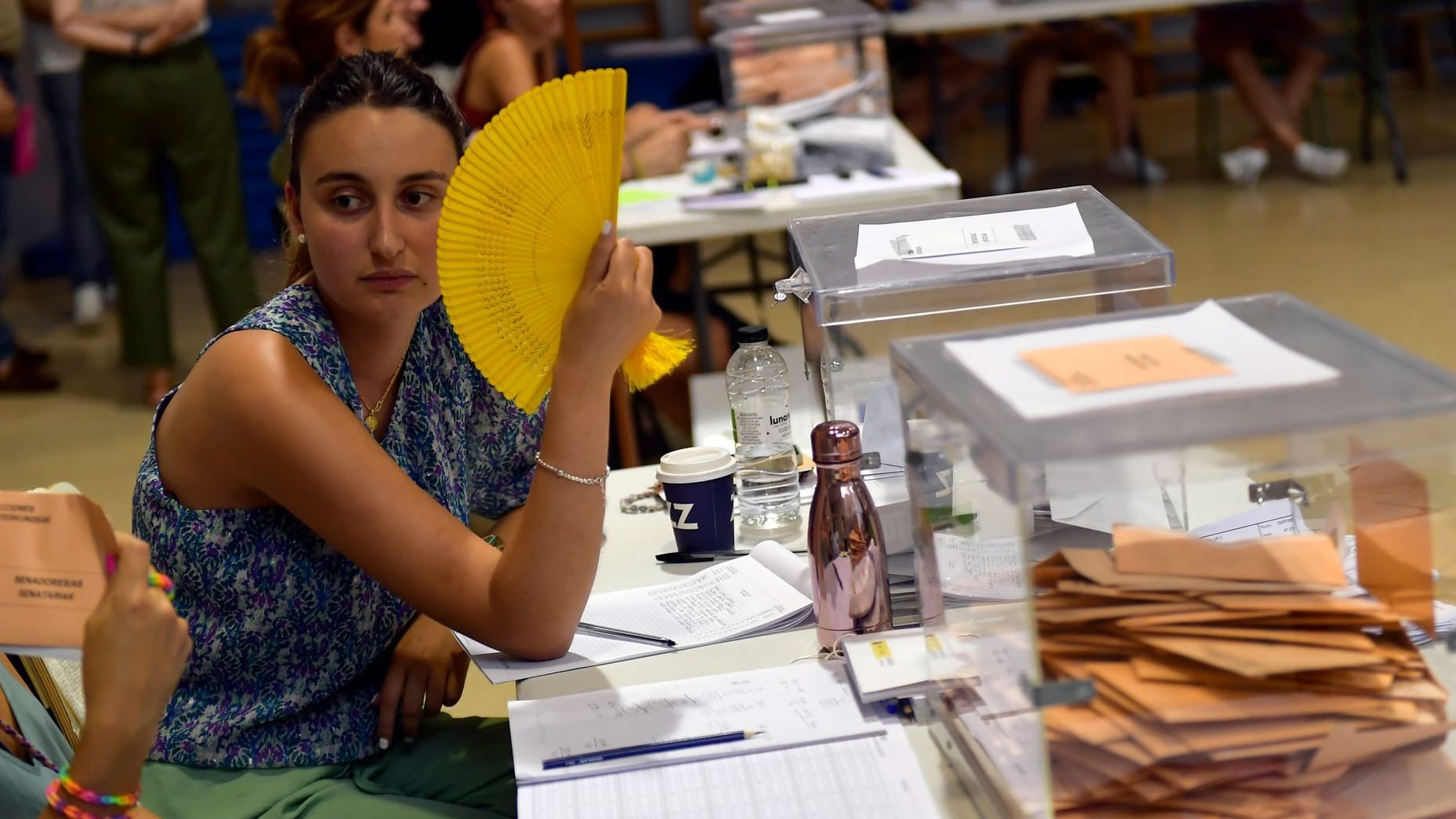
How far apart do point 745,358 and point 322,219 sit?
61 cm

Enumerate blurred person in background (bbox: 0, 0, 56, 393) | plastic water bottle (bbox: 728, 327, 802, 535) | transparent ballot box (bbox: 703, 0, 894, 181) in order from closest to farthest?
1. plastic water bottle (bbox: 728, 327, 802, 535)
2. transparent ballot box (bbox: 703, 0, 894, 181)
3. blurred person in background (bbox: 0, 0, 56, 393)

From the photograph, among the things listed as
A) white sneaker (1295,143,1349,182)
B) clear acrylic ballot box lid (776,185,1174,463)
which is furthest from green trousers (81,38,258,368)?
white sneaker (1295,143,1349,182)

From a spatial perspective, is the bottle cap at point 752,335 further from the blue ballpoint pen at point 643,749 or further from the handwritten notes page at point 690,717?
the blue ballpoint pen at point 643,749

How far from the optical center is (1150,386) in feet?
3.36

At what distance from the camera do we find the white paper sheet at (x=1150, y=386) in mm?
1014

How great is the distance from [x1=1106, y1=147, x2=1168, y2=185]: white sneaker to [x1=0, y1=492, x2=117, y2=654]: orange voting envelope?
630 centimetres

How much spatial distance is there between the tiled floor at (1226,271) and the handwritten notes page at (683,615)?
283 cm

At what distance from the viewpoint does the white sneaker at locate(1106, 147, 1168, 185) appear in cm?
679

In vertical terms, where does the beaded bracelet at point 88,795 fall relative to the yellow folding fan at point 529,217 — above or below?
below

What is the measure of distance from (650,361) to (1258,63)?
605 centimetres

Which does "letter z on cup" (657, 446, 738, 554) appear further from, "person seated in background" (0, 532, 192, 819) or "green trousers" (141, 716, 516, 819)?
"person seated in background" (0, 532, 192, 819)

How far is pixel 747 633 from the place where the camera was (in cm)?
151

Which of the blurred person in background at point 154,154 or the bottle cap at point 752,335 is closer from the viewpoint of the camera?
the bottle cap at point 752,335

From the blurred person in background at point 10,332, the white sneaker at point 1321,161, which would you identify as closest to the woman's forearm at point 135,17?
the blurred person in background at point 10,332
